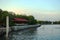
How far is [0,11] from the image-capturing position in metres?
45.3

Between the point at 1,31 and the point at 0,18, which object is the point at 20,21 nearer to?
the point at 0,18

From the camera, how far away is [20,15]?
76.0 metres

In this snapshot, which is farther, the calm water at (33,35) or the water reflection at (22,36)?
the calm water at (33,35)

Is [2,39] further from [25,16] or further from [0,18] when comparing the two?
[25,16]

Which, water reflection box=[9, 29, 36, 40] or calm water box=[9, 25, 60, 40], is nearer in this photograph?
water reflection box=[9, 29, 36, 40]

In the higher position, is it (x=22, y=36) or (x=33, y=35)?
(x=22, y=36)

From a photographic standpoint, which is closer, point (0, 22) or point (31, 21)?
point (0, 22)

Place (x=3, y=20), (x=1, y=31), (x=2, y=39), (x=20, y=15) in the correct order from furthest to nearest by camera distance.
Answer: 1. (x=20, y=15)
2. (x=3, y=20)
3. (x=1, y=31)
4. (x=2, y=39)

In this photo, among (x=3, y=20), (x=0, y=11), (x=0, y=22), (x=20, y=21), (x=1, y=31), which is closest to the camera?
(x=1, y=31)

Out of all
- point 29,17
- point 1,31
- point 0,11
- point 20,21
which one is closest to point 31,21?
point 29,17

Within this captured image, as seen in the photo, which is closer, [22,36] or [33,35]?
[22,36]

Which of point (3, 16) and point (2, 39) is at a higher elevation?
point (3, 16)

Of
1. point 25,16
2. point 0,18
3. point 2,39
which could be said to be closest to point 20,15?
point 25,16

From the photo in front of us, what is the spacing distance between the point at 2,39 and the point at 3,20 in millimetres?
16897
